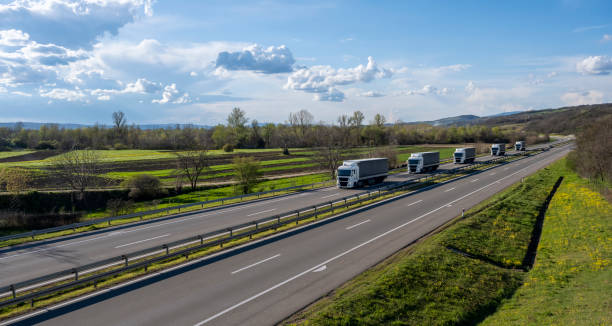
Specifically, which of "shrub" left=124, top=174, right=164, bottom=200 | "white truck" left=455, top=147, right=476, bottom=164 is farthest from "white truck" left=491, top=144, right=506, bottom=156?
"shrub" left=124, top=174, right=164, bottom=200

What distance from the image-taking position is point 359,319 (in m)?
10.5

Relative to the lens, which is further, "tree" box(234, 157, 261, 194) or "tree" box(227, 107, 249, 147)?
"tree" box(227, 107, 249, 147)

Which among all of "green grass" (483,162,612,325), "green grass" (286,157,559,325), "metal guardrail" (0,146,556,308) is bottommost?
"green grass" (483,162,612,325)

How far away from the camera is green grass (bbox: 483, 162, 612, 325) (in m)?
11.5

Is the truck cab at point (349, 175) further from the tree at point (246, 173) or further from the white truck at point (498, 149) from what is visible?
the white truck at point (498, 149)

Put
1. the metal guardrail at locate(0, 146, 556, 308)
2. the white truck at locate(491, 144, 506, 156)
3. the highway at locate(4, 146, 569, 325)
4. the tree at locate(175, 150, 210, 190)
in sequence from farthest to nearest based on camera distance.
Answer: the white truck at locate(491, 144, 506, 156), the tree at locate(175, 150, 210, 190), the metal guardrail at locate(0, 146, 556, 308), the highway at locate(4, 146, 569, 325)

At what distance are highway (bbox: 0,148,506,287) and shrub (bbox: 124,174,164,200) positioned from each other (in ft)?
74.9

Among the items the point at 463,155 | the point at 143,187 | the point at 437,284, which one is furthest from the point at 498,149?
the point at 437,284

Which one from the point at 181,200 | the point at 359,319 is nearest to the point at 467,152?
the point at 181,200

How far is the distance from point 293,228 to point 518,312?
41.3 feet

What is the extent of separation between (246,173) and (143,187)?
51.5 ft

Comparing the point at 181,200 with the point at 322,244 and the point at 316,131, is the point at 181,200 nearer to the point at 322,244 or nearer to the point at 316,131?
the point at 322,244

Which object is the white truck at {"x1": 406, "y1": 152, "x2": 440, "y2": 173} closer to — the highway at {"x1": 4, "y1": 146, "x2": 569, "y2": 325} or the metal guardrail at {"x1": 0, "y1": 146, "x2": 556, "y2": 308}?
the metal guardrail at {"x1": 0, "y1": 146, "x2": 556, "y2": 308}

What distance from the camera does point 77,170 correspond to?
4884 cm
